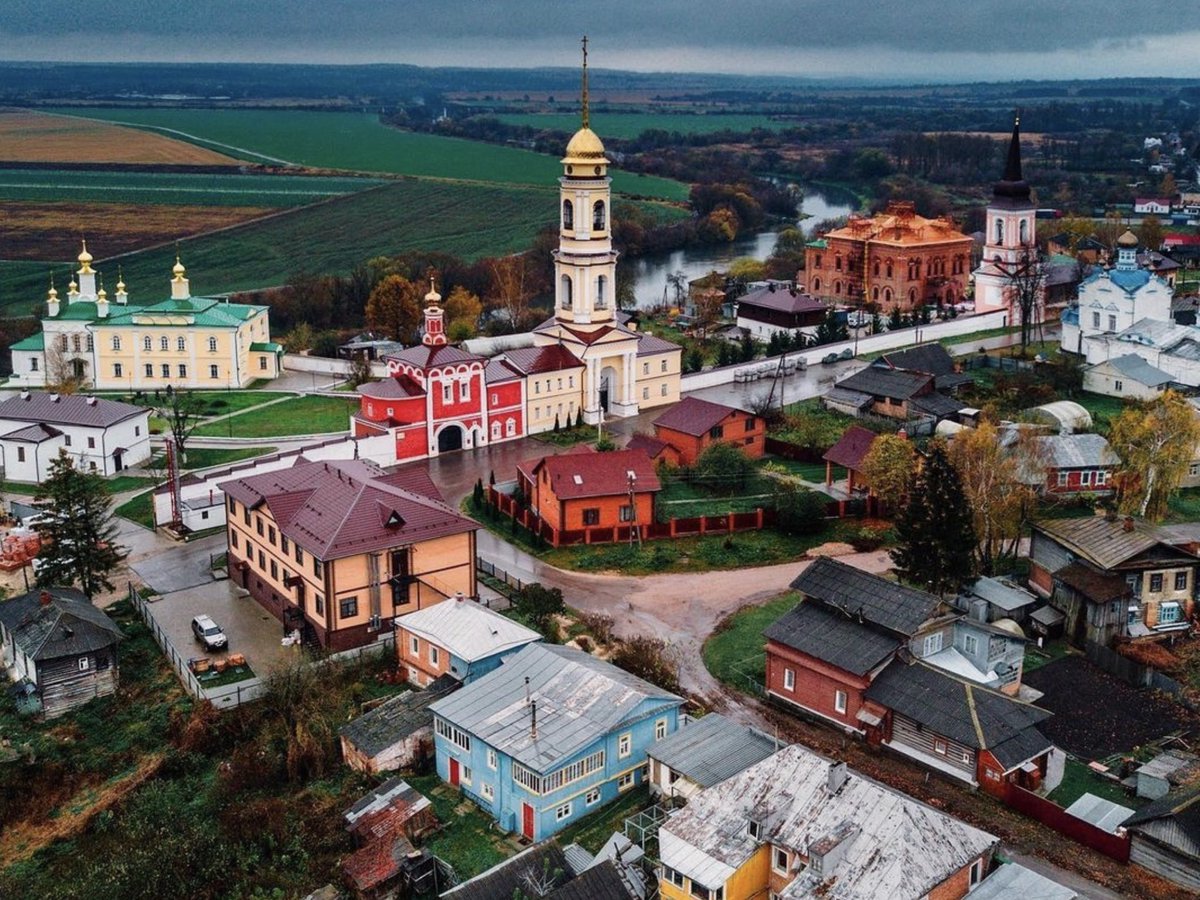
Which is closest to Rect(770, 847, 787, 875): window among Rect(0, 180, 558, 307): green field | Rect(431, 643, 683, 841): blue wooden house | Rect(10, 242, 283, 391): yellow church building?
Rect(431, 643, 683, 841): blue wooden house

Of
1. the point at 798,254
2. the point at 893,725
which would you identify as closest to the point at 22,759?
the point at 893,725

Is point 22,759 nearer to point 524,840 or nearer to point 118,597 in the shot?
point 118,597

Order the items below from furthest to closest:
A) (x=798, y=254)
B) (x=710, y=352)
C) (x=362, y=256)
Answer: (x=362, y=256), (x=798, y=254), (x=710, y=352)

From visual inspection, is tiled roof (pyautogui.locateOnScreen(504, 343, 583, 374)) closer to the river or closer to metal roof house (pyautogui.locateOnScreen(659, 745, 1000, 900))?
metal roof house (pyautogui.locateOnScreen(659, 745, 1000, 900))

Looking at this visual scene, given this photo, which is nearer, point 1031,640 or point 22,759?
point 22,759

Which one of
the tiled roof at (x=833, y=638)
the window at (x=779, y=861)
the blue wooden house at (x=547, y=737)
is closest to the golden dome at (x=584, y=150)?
the tiled roof at (x=833, y=638)

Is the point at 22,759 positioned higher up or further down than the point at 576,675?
further down
